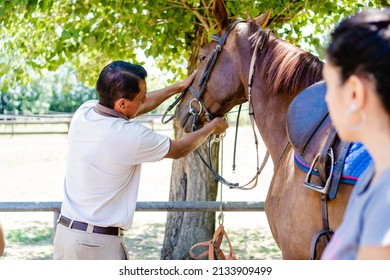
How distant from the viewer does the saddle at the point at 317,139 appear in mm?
2781

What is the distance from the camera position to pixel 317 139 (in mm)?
2967

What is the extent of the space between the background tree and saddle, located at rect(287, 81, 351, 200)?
2.99m

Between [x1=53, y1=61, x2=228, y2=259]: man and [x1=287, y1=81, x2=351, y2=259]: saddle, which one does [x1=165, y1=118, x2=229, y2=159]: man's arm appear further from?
[x1=287, y1=81, x2=351, y2=259]: saddle

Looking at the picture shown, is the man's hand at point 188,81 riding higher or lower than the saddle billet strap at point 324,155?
higher

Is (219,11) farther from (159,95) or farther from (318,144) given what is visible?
(318,144)

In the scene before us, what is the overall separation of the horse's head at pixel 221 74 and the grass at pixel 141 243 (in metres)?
4.13

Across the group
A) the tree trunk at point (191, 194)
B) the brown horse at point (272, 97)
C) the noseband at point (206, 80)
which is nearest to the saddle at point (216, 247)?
the brown horse at point (272, 97)

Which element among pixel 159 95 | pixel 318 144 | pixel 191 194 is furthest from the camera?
pixel 191 194

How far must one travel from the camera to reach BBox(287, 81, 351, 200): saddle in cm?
278

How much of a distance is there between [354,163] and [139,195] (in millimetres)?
9962

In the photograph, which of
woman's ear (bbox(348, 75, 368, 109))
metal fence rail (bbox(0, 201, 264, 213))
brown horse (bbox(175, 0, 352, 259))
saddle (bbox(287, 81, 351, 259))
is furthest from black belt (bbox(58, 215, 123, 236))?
woman's ear (bbox(348, 75, 368, 109))

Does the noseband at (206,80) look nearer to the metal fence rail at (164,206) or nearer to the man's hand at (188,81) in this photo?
the man's hand at (188,81)

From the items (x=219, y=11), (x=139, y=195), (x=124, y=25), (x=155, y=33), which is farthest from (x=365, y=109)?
(x=139, y=195)

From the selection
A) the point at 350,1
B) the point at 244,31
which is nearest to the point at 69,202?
the point at 244,31
